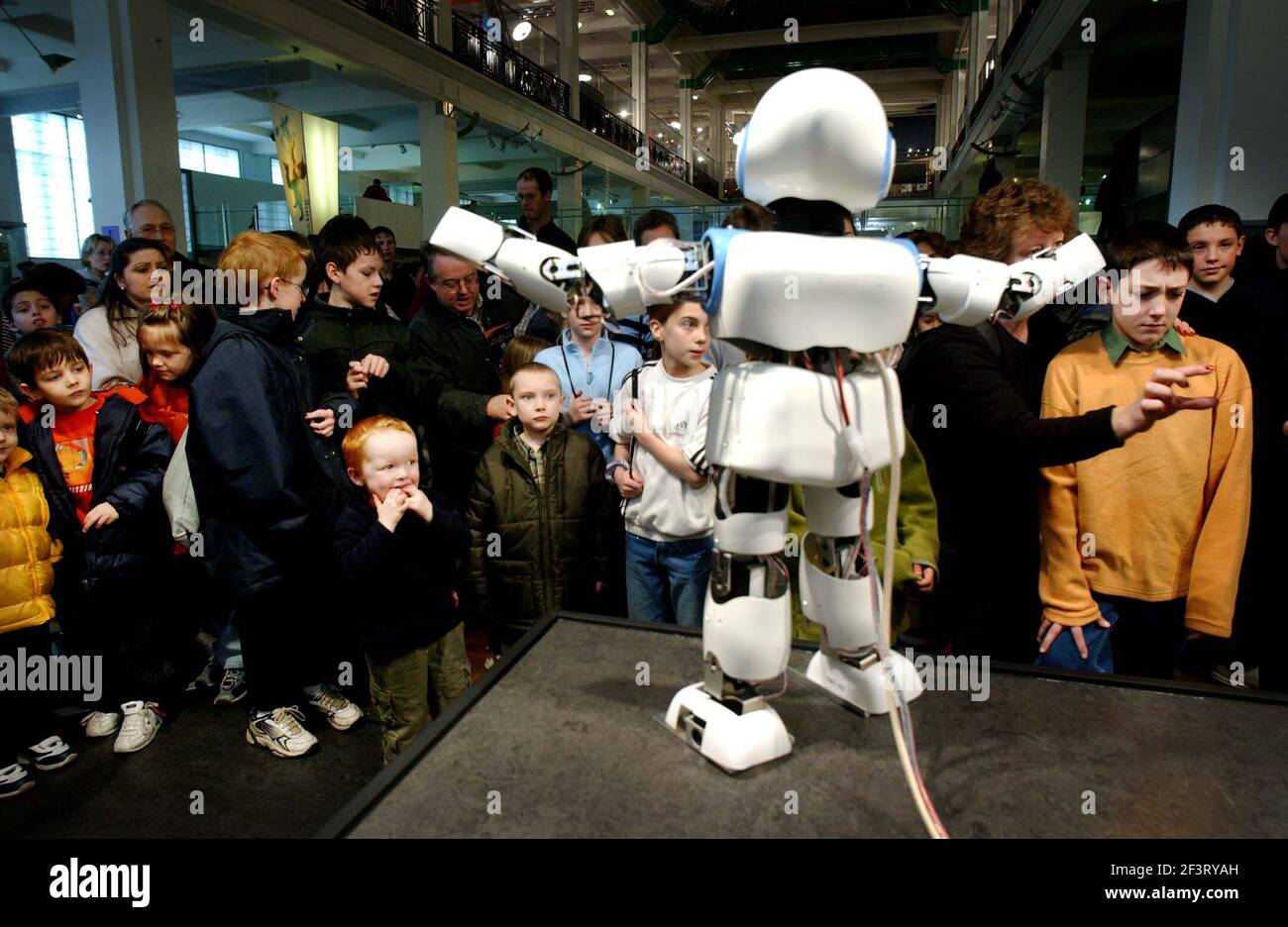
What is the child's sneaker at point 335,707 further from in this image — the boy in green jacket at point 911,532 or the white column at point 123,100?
the white column at point 123,100

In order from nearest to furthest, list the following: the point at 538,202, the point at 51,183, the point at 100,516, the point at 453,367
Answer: the point at 100,516
the point at 453,367
the point at 538,202
the point at 51,183

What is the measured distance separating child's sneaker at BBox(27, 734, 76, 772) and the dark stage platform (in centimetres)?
146

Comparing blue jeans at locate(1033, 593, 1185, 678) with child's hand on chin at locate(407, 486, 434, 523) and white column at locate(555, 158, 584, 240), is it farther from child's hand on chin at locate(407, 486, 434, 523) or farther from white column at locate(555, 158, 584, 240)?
white column at locate(555, 158, 584, 240)

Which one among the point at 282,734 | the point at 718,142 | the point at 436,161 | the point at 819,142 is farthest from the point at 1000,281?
the point at 718,142

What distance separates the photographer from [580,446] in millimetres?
2221

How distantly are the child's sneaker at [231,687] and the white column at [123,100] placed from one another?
2841 mm

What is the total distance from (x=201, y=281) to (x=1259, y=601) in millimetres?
3386

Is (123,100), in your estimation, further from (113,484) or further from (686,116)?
(686,116)

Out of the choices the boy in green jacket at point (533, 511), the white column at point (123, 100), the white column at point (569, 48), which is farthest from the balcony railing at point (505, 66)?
the boy in green jacket at point (533, 511)

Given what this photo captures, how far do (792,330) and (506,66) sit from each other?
31.8 ft

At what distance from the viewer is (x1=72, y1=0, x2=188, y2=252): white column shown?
13.8 feet

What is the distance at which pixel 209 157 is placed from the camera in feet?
39.9
